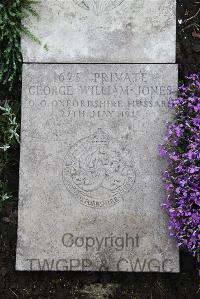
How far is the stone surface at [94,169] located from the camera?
4.12 metres

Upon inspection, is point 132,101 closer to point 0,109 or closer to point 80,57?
point 80,57

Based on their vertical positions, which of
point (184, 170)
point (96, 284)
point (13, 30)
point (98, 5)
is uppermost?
point (98, 5)

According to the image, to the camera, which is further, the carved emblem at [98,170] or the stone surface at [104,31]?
the stone surface at [104,31]

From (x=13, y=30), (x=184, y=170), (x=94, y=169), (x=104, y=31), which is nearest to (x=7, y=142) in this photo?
(x=94, y=169)

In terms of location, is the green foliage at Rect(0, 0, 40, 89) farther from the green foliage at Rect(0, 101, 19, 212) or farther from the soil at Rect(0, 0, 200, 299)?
the soil at Rect(0, 0, 200, 299)

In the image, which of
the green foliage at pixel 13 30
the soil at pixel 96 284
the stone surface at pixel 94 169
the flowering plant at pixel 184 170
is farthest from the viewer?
the green foliage at pixel 13 30

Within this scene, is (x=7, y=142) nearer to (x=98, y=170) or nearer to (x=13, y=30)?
(x=98, y=170)

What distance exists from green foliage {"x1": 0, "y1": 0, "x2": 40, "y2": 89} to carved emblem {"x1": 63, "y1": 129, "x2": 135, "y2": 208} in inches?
38.5

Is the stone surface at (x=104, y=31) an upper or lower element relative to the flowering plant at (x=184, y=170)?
upper

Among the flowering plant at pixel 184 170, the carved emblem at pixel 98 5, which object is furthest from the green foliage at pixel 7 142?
the flowering plant at pixel 184 170

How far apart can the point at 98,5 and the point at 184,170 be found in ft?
5.73

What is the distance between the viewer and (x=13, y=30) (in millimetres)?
4375

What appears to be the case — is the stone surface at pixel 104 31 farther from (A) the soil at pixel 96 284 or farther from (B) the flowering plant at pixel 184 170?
(A) the soil at pixel 96 284

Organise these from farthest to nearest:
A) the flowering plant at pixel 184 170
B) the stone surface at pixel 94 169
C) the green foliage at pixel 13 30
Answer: the green foliage at pixel 13 30 → the stone surface at pixel 94 169 → the flowering plant at pixel 184 170
